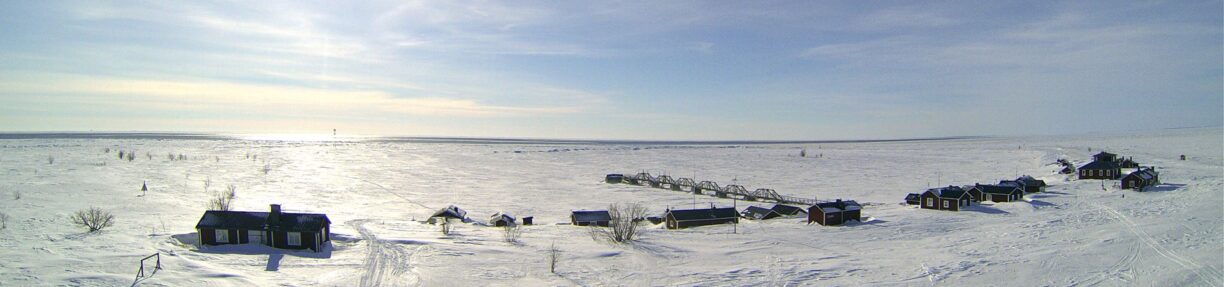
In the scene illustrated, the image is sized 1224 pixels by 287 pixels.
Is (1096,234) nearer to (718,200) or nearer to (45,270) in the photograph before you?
(718,200)

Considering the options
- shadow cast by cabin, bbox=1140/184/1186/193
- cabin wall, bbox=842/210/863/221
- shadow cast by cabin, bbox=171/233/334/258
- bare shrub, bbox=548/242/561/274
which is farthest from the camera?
shadow cast by cabin, bbox=1140/184/1186/193

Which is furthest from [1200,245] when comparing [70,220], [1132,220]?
[70,220]

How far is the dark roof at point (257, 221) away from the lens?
24.6 metres

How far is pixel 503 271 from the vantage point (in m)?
21.7

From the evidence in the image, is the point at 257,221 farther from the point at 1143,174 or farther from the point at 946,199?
the point at 1143,174

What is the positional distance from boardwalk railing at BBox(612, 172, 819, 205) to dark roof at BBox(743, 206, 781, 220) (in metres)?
4.86

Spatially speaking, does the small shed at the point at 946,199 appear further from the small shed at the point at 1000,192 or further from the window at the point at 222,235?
the window at the point at 222,235

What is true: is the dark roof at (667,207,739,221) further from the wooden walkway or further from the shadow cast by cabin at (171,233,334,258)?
the shadow cast by cabin at (171,233,334,258)

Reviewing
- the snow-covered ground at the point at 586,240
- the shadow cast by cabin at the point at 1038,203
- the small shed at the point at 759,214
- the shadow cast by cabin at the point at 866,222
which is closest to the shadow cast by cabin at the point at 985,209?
the snow-covered ground at the point at 586,240

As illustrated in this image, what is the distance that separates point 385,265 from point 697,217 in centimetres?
1764

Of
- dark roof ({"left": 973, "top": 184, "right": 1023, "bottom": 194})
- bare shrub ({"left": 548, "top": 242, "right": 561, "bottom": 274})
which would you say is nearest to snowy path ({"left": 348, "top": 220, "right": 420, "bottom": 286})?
bare shrub ({"left": 548, "top": 242, "right": 561, "bottom": 274})

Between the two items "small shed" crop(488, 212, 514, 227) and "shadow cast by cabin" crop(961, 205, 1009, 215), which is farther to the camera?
"shadow cast by cabin" crop(961, 205, 1009, 215)

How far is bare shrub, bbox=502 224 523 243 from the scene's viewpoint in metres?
27.7

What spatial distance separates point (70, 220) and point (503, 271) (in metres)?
22.1
